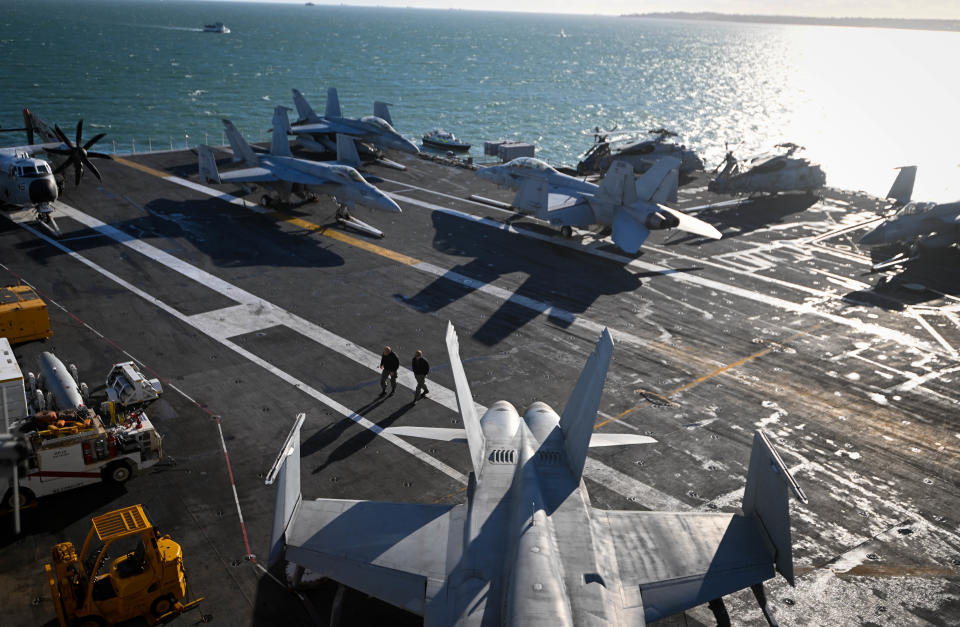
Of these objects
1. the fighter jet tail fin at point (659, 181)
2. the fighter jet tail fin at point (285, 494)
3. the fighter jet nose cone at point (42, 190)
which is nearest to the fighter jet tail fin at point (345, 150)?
the fighter jet nose cone at point (42, 190)

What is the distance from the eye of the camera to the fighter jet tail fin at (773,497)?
511 inches

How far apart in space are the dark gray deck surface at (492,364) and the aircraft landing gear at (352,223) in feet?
2.93

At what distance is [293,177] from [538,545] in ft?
116

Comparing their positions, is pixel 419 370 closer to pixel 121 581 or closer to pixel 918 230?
pixel 121 581

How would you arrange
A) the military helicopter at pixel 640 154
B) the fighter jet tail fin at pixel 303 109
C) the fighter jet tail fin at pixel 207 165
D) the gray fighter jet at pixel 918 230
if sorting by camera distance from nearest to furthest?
the gray fighter jet at pixel 918 230, the fighter jet tail fin at pixel 207 165, the military helicopter at pixel 640 154, the fighter jet tail fin at pixel 303 109

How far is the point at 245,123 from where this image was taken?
107062mm

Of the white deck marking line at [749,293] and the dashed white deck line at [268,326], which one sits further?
the white deck marking line at [749,293]

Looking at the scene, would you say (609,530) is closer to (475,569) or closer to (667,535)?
(667,535)

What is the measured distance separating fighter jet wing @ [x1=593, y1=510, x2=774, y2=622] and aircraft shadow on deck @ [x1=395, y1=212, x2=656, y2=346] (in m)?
14.6

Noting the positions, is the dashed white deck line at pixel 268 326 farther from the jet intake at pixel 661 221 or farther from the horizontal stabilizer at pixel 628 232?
the jet intake at pixel 661 221

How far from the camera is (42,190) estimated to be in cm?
3781

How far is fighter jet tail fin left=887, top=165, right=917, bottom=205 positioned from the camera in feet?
167

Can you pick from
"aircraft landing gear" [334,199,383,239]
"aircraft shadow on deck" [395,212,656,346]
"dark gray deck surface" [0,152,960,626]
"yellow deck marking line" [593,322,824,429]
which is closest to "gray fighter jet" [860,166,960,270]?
"dark gray deck surface" [0,152,960,626]

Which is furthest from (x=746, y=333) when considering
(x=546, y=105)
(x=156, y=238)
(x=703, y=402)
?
(x=546, y=105)
